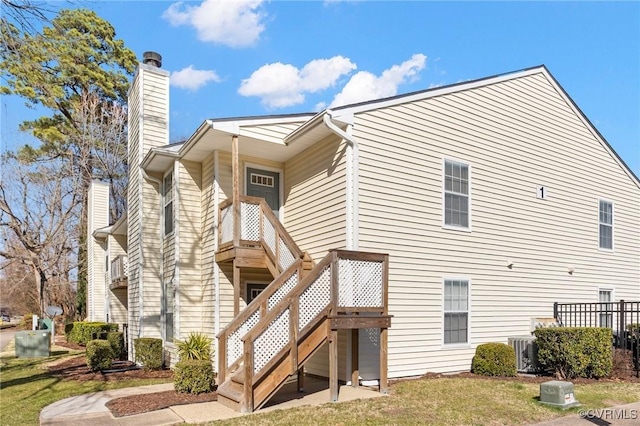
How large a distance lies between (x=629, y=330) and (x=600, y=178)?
4.84 meters

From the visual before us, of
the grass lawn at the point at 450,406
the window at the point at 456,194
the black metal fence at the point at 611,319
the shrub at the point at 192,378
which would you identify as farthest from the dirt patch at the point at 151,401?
the black metal fence at the point at 611,319

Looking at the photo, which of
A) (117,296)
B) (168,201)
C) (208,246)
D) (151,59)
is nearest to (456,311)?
(208,246)

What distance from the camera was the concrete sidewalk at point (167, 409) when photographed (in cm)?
670

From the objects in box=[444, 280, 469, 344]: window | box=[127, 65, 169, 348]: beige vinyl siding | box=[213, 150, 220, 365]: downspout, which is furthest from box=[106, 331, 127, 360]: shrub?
box=[444, 280, 469, 344]: window

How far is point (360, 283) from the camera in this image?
8039 mm

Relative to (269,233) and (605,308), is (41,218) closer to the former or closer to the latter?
(269,233)

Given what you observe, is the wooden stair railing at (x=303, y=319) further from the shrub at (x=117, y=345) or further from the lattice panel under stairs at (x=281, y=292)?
the shrub at (x=117, y=345)

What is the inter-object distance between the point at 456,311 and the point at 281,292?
13.3ft

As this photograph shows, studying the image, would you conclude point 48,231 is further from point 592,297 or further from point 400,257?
point 592,297

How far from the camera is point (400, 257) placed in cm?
970

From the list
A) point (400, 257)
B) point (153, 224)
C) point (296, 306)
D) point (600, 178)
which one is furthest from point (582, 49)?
point (153, 224)

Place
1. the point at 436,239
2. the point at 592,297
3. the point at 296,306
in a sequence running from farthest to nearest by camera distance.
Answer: the point at 592,297, the point at 436,239, the point at 296,306

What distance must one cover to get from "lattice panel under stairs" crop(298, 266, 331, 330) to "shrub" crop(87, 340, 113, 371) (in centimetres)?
662

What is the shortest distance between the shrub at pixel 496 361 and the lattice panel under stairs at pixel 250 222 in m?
5.34
